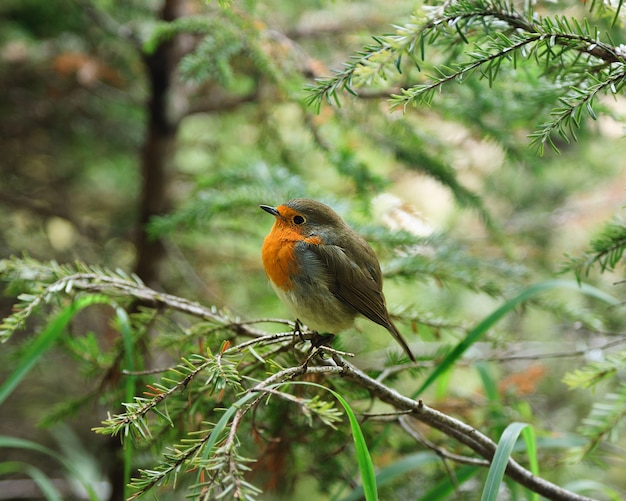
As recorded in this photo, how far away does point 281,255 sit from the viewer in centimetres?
182

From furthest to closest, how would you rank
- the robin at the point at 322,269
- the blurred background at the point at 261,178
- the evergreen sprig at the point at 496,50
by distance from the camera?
the blurred background at the point at 261,178
the robin at the point at 322,269
the evergreen sprig at the point at 496,50

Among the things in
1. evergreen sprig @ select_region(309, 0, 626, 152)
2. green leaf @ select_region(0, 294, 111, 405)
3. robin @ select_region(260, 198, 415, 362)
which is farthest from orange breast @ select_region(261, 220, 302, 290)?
evergreen sprig @ select_region(309, 0, 626, 152)

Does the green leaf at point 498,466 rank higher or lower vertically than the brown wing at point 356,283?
higher

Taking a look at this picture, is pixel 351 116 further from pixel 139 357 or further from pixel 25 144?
pixel 25 144

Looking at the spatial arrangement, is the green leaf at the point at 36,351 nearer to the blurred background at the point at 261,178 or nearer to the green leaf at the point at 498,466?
the blurred background at the point at 261,178

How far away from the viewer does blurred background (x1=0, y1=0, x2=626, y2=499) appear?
200cm

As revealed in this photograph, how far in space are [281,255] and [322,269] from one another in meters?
0.13

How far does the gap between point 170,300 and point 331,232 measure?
0.63m

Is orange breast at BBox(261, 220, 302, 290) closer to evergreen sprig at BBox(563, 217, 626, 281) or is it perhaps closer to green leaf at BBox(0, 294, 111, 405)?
green leaf at BBox(0, 294, 111, 405)

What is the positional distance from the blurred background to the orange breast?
195 mm

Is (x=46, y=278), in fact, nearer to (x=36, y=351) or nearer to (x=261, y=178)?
(x=36, y=351)

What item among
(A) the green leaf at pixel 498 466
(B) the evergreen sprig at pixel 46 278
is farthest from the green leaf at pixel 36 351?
(A) the green leaf at pixel 498 466

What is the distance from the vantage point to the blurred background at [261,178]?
78.6 inches

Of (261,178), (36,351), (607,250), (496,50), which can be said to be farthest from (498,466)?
(261,178)
